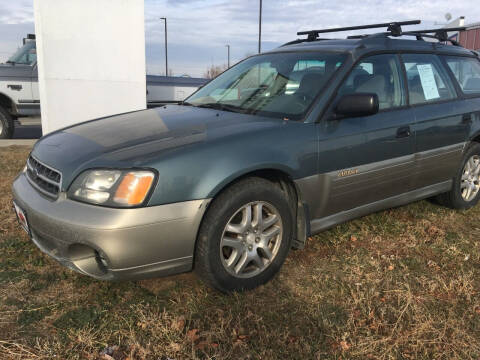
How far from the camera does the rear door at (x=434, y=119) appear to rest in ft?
11.9

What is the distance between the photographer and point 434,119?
12.1 feet

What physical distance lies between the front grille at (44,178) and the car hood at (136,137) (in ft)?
0.15

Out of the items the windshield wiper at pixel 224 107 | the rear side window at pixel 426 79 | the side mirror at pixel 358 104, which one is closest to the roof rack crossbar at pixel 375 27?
the rear side window at pixel 426 79

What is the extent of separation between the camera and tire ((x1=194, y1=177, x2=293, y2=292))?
8.16ft

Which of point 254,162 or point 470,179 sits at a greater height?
point 254,162

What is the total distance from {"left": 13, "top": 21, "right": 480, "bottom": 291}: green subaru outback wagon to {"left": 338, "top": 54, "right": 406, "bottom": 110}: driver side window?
0.04 feet

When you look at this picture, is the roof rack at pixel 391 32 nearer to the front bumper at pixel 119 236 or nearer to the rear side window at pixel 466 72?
the rear side window at pixel 466 72

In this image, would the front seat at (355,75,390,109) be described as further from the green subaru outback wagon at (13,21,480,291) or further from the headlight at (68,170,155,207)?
the headlight at (68,170,155,207)

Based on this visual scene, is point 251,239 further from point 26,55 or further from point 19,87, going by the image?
point 26,55

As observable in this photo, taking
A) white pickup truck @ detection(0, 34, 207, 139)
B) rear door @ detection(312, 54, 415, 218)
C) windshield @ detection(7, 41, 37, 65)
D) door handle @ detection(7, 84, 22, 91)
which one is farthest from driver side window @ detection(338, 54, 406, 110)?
windshield @ detection(7, 41, 37, 65)

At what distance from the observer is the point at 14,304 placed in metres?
2.58

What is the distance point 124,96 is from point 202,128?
17.2 ft

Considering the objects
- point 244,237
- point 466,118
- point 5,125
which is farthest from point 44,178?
point 5,125

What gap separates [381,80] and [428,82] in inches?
25.3
